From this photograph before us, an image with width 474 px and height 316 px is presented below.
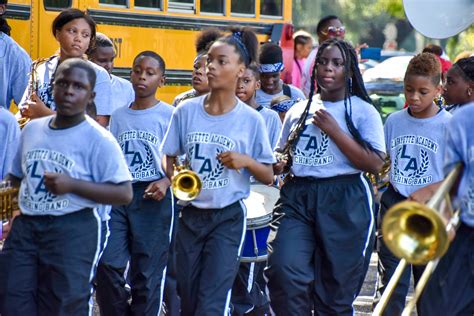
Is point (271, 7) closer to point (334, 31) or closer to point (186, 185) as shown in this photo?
point (334, 31)

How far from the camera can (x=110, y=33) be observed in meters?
11.3

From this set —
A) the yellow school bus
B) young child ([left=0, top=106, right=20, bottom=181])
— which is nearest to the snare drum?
young child ([left=0, top=106, right=20, bottom=181])

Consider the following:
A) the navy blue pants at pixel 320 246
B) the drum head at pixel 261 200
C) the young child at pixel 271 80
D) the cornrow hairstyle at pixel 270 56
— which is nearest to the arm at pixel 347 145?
the navy blue pants at pixel 320 246

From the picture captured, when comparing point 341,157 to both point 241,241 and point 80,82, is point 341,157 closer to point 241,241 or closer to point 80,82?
point 241,241

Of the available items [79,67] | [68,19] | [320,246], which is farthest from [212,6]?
[79,67]

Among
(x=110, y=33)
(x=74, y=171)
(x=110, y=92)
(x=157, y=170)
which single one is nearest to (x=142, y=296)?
(x=157, y=170)

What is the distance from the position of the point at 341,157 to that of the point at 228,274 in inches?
38.3

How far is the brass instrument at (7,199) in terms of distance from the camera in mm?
6430

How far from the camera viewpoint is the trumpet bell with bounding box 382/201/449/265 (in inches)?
203

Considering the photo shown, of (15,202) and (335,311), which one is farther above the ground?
(15,202)

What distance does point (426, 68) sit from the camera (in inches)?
312

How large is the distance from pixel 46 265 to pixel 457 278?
213 centimetres

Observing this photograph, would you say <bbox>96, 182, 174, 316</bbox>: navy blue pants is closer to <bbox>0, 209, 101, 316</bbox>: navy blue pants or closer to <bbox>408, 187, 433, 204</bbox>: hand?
<bbox>0, 209, 101, 316</bbox>: navy blue pants

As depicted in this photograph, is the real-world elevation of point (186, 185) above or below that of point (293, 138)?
below
